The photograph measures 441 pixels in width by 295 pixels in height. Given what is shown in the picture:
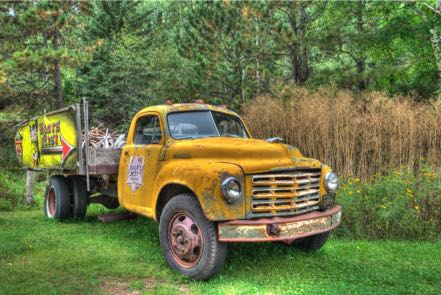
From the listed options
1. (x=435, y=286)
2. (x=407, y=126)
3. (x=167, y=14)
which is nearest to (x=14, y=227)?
(x=435, y=286)

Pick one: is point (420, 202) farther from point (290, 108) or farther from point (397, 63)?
point (397, 63)

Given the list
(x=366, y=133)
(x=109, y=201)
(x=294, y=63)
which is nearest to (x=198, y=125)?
(x=109, y=201)

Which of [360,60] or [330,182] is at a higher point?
[360,60]

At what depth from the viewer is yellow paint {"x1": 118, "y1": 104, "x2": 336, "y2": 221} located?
404 cm

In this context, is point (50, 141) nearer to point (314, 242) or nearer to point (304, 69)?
point (314, 242)

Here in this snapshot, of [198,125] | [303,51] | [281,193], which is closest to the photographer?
[281,193]

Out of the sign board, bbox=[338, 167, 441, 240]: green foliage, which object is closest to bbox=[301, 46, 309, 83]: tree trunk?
bbox=[338, 167, 441, 240]: green foliage

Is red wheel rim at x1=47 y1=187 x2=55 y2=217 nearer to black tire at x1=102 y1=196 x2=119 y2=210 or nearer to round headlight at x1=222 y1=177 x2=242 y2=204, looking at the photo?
black tire at x1=102 y1=196 x2=119 y2=210

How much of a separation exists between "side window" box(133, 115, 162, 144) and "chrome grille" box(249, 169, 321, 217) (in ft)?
5.48

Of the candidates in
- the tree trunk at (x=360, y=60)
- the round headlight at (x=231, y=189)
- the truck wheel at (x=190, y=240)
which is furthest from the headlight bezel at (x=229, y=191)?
the tree trunk at (x=360, y=60)

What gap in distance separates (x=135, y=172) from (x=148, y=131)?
1.87 ft

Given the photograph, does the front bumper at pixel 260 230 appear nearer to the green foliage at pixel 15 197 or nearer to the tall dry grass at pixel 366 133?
the tall dry grass at pixel 366 133

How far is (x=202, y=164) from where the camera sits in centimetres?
430

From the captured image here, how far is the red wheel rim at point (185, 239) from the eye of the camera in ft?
14.1
